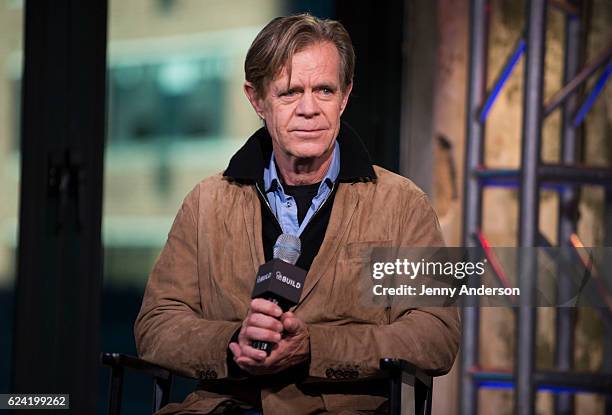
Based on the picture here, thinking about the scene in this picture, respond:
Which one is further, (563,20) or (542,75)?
(563,20)

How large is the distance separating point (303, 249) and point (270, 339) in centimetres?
46

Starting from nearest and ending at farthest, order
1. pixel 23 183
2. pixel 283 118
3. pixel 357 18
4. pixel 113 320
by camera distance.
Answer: pixel 283 118
pixel 23 183
pixel 113 320
pixel 357 18

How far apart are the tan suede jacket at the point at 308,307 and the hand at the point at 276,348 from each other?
0.05 metres

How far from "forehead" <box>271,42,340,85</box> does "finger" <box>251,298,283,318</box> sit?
0.70m

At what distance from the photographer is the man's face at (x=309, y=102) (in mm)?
2697

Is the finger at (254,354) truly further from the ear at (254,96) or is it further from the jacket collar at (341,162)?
the ear at (254,96)

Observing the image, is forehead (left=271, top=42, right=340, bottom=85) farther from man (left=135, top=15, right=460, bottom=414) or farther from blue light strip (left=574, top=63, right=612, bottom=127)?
blue light strip (left=574, top=63, right=612, bottom=127)

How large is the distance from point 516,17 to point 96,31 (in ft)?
5.87

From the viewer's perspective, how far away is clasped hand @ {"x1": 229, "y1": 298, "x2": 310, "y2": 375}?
2271 millimetres

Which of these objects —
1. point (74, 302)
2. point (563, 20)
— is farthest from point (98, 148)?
point (563, 20)

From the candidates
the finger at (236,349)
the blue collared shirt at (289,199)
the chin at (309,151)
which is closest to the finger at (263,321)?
the finger at (236,349)

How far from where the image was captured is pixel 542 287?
4000 mm

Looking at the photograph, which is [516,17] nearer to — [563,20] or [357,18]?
[563,20]

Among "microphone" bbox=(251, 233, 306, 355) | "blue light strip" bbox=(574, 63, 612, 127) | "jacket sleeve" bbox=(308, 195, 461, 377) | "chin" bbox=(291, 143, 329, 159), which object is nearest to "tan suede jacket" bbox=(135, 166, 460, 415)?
"jacket sleeve" bbox=(308, 195, 461, 377)
